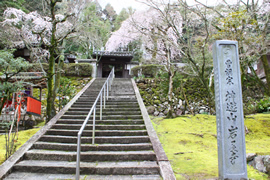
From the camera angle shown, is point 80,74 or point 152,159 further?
point 80,74

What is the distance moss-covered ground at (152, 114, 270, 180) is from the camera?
358cm

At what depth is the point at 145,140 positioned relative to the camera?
5.21 metres

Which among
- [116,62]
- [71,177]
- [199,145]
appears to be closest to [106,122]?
[71,177]

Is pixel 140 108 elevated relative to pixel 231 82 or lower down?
lower down

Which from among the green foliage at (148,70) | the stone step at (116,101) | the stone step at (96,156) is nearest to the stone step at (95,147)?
the stone step at (96,156)

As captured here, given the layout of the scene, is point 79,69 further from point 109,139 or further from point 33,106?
point 109,139

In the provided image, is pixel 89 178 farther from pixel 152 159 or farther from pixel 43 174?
pixel 152 159

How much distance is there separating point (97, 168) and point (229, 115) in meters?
2.95

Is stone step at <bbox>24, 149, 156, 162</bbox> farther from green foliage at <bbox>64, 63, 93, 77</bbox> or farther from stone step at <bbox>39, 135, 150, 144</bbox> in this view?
green foliage at <bbox>64, 63, 93, 77</bbox>

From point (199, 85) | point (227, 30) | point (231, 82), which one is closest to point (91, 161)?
point (231, 82)

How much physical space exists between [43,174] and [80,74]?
12.3 metres

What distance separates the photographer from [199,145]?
530 cm

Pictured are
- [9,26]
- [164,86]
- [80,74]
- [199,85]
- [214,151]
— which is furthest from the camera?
[80,74]

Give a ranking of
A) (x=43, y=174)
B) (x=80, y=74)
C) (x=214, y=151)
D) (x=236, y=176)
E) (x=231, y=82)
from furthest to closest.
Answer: (x=80, y=74)
(x=214, y=151)
(x=43, y=174)
(x=231, y=82)
(x=236, y=176)
